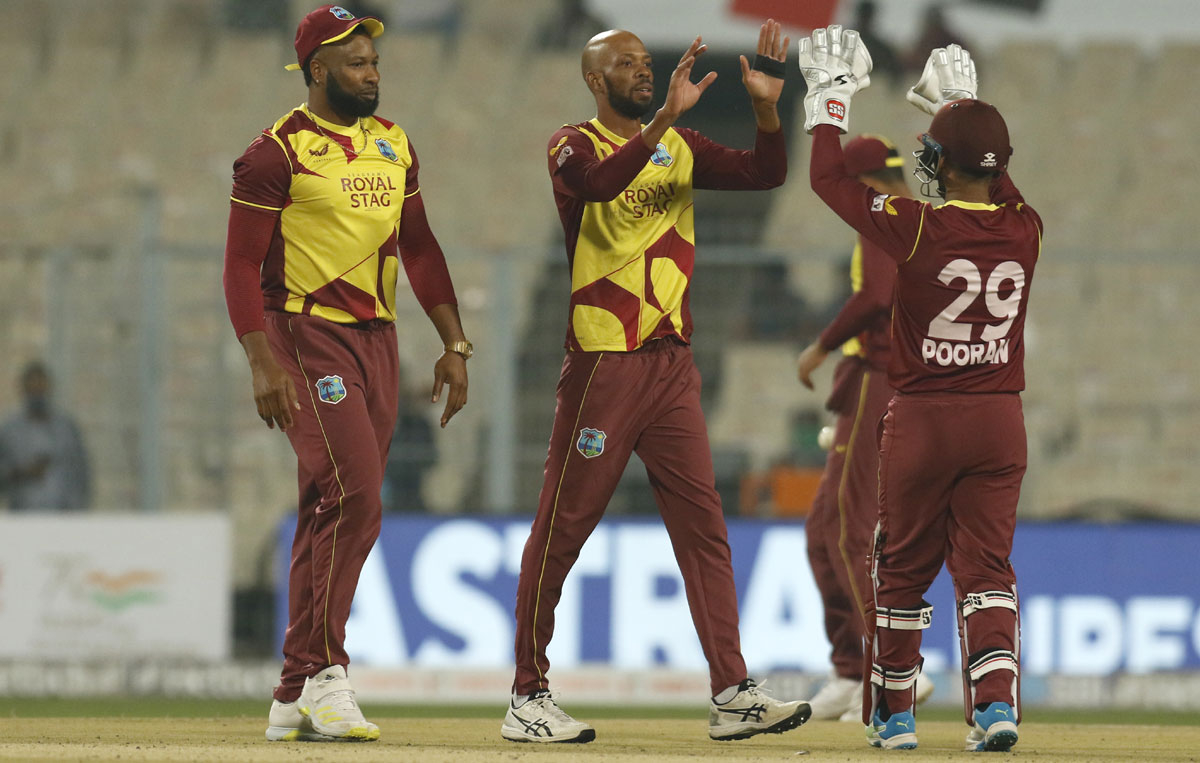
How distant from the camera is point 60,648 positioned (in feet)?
31.2

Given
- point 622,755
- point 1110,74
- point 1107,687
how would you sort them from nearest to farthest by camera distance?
1. point 622,755
2. point 1107,687
3. point 1110,74

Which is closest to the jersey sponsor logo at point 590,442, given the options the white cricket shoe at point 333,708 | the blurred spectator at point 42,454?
the white cricket shoe at point 333,708

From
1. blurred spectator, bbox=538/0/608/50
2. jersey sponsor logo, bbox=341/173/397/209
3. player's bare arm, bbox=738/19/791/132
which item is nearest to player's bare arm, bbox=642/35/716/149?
player's bare arm, bbox=738/19/791/132

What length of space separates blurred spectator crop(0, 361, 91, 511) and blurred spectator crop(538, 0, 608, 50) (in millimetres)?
6877

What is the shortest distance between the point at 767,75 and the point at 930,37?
10.3 metres

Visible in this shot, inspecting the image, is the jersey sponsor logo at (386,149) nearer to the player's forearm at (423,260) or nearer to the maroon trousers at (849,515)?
the player's forearm at (423,260)

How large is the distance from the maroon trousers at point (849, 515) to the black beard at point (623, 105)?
1614 millimetres

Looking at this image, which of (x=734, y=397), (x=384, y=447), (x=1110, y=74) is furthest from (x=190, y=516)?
(x=1110, y=74)

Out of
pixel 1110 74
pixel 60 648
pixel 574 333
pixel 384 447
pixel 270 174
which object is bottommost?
pixel 60 648

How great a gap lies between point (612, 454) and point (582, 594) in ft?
13.8

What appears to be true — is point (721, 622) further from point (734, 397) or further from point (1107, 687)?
point (734, 397)

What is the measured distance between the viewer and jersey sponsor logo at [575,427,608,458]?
532cm

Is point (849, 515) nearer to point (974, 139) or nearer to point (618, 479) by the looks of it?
point (618, 479)

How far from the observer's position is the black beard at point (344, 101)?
5320 mm
